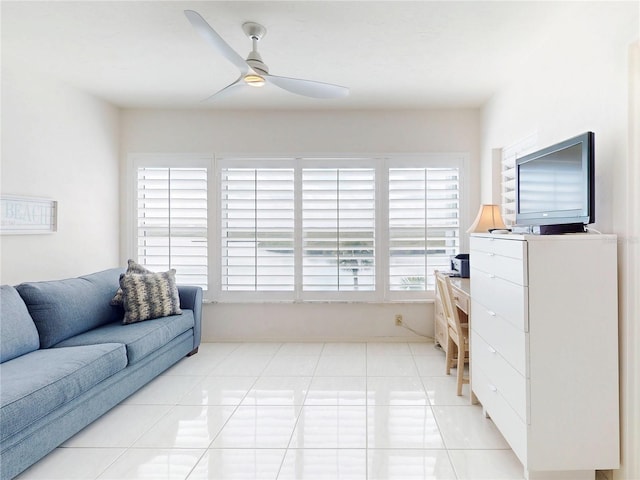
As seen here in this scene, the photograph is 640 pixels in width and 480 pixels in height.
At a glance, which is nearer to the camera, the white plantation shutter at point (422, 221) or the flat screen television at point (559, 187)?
the flat screen television at point (559, 187)

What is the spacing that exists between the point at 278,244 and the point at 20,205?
2.25 meters

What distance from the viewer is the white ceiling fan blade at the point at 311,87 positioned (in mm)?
2500

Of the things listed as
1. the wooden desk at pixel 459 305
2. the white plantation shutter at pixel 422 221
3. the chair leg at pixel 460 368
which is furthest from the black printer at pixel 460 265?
the chair leg at pixel 460 368

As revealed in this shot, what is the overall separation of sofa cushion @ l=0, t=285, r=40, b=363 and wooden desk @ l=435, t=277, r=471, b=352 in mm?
3034

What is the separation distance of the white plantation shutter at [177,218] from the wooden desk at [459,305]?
2524 mm

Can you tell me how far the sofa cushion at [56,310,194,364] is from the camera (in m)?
2.71

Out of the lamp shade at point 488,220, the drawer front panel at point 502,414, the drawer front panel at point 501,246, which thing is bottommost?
the drawer front panel at point 502,414

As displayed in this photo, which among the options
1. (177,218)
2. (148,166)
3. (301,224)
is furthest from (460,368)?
(148,166)

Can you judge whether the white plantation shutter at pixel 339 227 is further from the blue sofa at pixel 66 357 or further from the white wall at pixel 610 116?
the white wall at pixel 610 116

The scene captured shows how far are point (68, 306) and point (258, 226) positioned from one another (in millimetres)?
1900

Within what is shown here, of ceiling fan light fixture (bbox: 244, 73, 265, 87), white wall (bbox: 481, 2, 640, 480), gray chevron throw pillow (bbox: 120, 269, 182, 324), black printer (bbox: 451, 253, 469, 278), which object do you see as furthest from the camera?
black printer (bbox: 451, 253, 469, 278)

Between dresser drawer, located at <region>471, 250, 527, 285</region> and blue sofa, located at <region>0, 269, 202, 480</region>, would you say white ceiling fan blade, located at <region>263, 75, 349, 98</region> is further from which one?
blue sofa, located at <region>0, 269, 202, 480</region>

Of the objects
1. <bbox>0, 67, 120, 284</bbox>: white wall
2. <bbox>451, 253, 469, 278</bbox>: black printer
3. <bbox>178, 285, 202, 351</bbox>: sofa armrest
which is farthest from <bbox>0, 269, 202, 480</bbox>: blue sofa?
<bbox>451, 253, 469, 278</bbox>: black printer

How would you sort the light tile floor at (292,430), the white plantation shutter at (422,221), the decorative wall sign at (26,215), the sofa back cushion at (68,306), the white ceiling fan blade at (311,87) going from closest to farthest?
the light tile floor at (292,430), the white ceiling fan blade at (311,87), the sofa back cushion at (68,306), the decorative wall sign at (26,215), the white plantation shutter at (422,221)
